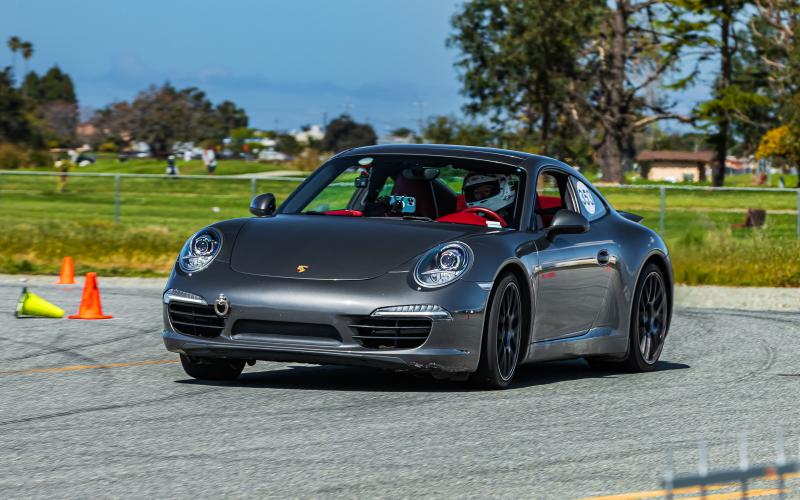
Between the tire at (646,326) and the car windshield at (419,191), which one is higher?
the car windshield at (419,191)

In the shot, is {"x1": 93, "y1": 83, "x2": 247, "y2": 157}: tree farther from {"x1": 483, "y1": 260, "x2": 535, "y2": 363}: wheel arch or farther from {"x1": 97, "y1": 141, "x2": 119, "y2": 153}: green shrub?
{"x1": 483, "y1": 260, "x2": 535, "y2": 363}: wheel arch

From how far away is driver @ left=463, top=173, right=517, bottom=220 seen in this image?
9328 mm

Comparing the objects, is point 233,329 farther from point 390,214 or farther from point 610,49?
point 610,49

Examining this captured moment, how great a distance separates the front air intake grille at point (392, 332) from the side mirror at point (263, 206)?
167 cm

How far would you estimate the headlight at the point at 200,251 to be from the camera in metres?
8.38

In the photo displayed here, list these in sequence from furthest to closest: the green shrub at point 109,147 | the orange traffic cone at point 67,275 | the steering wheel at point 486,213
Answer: the green shrub at point 109,147, the orange traffic cone at point 67,275, the steering wheel at point 486,213

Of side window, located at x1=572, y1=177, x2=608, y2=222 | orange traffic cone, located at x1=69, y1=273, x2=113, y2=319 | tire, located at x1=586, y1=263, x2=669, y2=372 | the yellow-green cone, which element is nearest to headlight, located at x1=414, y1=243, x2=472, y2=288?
side window, located at x1=572, y1=177, x2=608, y2=222

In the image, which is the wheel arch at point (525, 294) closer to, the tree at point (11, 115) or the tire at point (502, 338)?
the tire at point (502, 338)

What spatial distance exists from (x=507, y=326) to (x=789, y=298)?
1126cm

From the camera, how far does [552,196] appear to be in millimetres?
10203

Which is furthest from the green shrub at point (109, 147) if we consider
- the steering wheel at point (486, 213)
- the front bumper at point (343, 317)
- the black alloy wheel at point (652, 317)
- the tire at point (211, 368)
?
the front bumper at point (343, 317)

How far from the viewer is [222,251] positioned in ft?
27.6

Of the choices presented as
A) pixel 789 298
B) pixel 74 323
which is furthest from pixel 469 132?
pixel 74 323

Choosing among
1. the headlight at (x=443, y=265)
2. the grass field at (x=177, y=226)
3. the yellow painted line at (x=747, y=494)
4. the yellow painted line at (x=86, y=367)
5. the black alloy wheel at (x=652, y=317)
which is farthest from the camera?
the grass field at (x=177, y=226)
